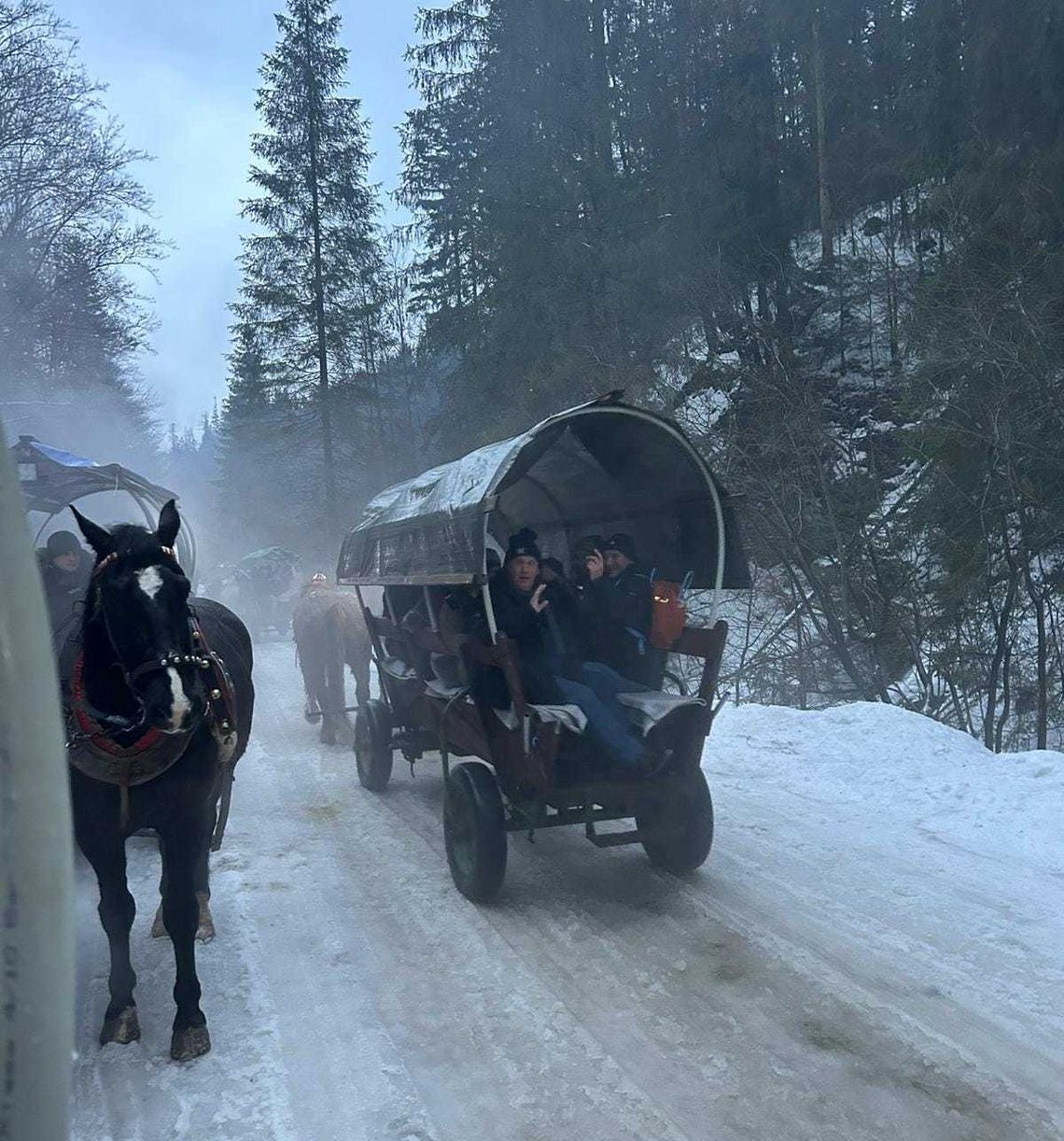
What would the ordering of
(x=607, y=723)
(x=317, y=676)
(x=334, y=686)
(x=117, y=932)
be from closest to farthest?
(x=117, y=932) < (x=607, y=723) < (x=334, y=686) < (x=317, y=676)

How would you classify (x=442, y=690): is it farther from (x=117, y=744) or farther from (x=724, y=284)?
(x=724, y=284)

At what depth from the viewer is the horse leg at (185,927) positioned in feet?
11.6

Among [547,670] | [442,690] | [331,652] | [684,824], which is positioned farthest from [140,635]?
[331,652]

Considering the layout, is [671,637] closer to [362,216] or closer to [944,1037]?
[944,1037]

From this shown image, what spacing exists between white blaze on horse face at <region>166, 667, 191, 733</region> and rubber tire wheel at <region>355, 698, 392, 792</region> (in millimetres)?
4280

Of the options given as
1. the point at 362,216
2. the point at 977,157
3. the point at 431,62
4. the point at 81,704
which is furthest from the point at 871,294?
the point at 362,216

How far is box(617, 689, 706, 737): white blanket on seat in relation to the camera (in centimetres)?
471

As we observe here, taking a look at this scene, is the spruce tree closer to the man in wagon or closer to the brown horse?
the brown horse

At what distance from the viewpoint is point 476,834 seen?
4867 mm

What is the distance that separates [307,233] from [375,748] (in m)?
20.1

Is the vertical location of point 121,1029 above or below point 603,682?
below

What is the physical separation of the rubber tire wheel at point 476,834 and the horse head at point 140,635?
1.91 m

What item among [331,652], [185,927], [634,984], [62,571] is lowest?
[634,984]

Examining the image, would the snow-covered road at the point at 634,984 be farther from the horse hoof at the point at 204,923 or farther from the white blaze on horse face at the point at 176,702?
the white blaze on horse face at the point at 176,702
